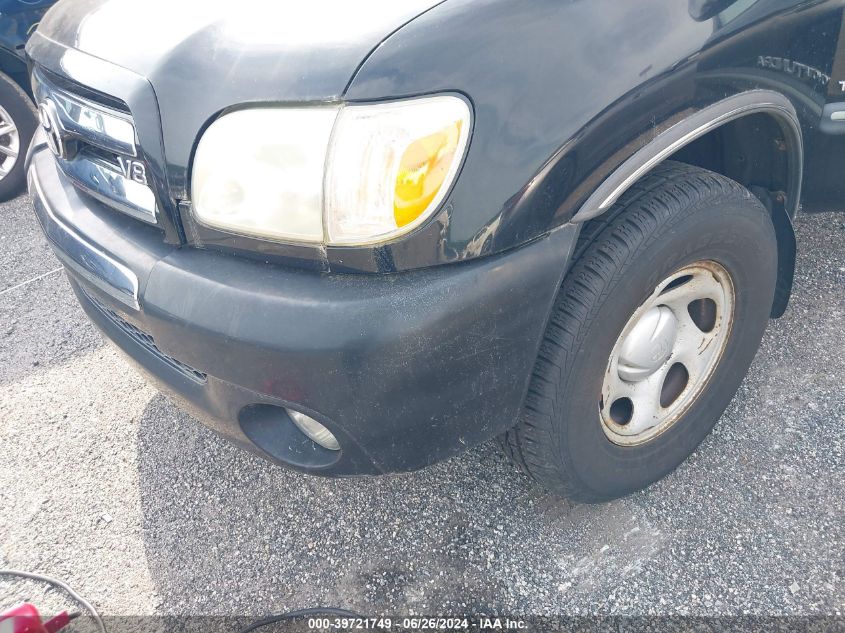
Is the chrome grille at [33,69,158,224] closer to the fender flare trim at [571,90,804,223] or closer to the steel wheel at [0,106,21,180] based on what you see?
the fender flare trim at [571,90,804,223]

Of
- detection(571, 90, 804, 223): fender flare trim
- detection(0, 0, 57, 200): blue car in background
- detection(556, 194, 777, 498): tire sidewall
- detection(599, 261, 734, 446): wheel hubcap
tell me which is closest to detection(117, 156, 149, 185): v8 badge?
detection(571, 90, 804, 223): fender flare trim

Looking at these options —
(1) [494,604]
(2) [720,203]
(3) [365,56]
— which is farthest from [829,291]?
(3) [365,56]

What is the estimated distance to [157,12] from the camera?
1.60 metres

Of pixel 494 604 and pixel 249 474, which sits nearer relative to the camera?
pixel 494 604

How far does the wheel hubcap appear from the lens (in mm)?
1748

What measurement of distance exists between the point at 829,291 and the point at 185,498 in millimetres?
2528

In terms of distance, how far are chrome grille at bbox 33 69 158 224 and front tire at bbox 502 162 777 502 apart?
98cm

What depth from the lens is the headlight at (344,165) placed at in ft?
4.14

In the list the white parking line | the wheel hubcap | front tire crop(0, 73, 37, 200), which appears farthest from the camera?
front tire crop(0, 73, 37, 200)

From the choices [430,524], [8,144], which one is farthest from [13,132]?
[430,524]

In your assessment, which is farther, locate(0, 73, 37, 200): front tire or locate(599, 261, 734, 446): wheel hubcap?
locate(0, 73, 37, 200): front tire

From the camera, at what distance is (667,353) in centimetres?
183

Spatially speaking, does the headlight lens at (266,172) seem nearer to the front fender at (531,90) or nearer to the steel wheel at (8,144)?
the front fender at (531,90)

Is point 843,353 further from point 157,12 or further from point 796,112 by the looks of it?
point 157,12
